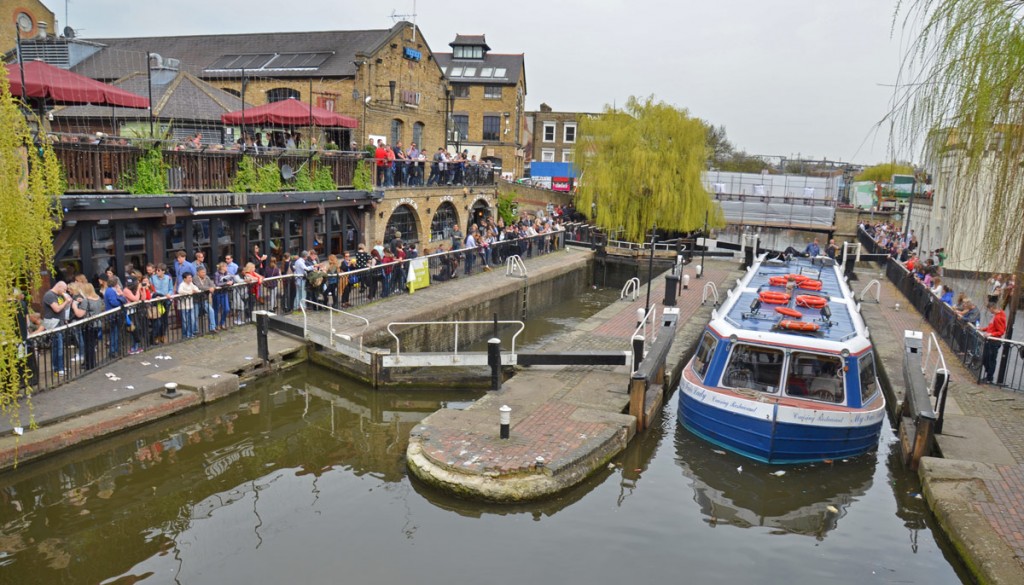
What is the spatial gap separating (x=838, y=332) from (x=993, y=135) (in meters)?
5.83

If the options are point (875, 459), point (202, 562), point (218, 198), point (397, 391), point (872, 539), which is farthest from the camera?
point (218, 198)

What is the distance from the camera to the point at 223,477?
9.71 m

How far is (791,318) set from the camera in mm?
12234

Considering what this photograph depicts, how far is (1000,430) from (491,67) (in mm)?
44064

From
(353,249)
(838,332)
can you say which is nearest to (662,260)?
(353,249)

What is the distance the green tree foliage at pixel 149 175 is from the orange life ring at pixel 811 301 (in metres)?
12.9

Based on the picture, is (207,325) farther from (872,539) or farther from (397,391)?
(872,539)

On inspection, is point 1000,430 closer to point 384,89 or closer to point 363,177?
point 363,177

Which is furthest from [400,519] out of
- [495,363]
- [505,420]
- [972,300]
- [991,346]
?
[972,300]

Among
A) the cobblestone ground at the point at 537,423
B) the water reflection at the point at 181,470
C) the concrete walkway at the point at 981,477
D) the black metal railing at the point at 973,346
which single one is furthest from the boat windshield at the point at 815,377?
the water reflection at the point at 181,470

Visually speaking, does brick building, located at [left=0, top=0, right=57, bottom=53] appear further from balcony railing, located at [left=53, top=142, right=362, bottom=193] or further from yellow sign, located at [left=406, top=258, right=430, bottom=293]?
yellow sign, located at [left=406, top=258, right=430, bottom=293]

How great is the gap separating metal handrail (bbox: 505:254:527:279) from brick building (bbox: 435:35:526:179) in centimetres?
2434

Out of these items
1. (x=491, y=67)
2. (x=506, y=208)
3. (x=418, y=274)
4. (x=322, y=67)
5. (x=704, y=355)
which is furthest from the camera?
(x=491, y=67)

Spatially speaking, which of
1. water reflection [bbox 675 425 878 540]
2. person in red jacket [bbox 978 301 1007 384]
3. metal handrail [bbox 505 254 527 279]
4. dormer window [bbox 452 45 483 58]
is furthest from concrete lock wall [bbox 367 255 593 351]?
dormer window [bbox 452 45 483 58]
